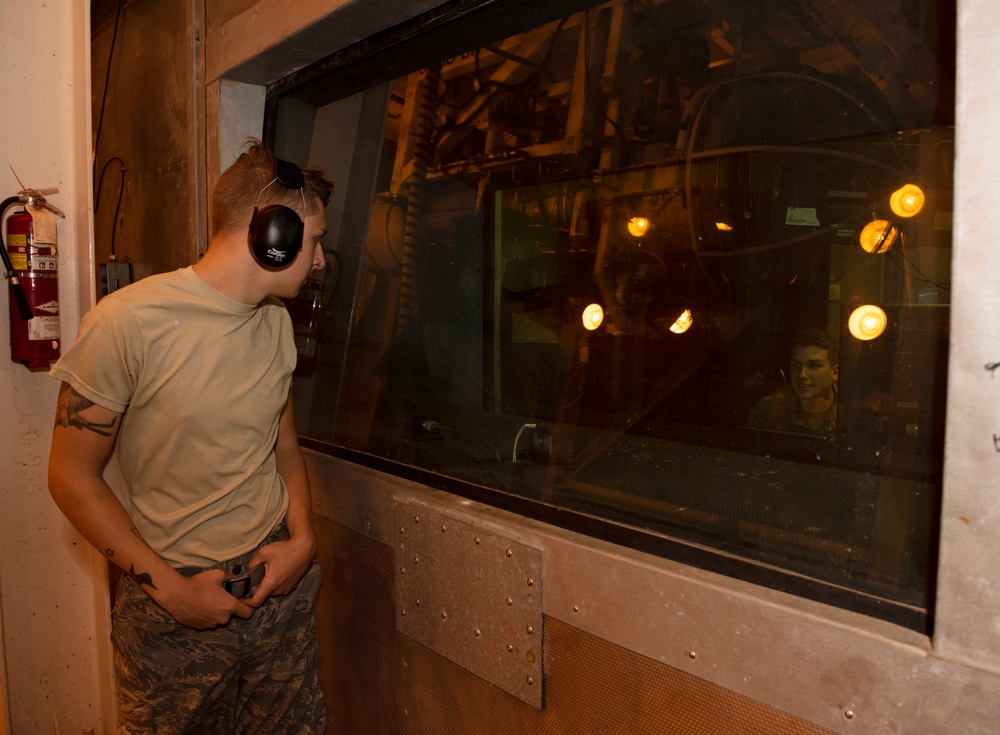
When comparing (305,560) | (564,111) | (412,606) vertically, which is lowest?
(412,606)

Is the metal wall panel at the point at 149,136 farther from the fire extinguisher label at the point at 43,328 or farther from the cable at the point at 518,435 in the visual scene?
the cable at the point at 518,435

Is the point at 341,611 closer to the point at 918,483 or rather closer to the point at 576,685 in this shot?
the point at 576,685

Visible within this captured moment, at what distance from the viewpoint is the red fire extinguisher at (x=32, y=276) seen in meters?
2.01

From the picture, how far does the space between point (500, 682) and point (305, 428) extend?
123cm

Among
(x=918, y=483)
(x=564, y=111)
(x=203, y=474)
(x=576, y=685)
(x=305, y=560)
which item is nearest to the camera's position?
(x=918, y=483)

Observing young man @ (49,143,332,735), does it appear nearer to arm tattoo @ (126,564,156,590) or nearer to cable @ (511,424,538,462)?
arm tattoo @ (126,564,156,590)

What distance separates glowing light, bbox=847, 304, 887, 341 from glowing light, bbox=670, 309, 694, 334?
13.7 inches

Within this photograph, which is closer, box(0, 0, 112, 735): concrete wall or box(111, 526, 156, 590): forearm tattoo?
box(111, 526, 156, 590): forearm tattoo

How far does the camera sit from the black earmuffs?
1426mm

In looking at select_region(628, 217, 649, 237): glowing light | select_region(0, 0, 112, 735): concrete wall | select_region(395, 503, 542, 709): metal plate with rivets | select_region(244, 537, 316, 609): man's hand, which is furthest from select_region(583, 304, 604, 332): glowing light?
select_region(0, 0, 112, 735): concrete wall

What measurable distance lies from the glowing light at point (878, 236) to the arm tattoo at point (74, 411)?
1551 mm

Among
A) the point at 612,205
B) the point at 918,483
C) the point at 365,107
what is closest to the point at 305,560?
the point at 612,205

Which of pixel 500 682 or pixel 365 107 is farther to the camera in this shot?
pixel 365 107

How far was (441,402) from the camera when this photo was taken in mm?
2049
